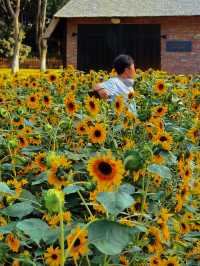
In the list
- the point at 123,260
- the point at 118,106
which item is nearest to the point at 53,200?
the point at 123,260

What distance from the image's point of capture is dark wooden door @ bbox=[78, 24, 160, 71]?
72.9 ft

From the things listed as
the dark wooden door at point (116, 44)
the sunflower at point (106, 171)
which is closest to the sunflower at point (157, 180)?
the sunflower at point (106, 171)

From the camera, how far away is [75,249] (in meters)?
1.74

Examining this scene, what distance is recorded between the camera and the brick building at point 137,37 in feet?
73.0

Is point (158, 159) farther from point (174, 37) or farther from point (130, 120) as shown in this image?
point (174, 37)

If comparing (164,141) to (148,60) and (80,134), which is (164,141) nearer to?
(80,134)

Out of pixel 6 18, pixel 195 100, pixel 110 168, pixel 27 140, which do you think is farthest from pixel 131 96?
pixel 6 18

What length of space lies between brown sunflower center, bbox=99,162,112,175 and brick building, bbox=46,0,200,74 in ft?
67.5

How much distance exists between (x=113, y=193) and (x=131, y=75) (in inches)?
184

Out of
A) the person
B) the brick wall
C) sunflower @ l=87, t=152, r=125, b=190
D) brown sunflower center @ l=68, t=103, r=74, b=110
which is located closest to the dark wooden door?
the brick wall

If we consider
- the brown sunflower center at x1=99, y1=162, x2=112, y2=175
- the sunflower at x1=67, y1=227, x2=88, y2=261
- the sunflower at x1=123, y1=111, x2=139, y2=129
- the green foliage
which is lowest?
the green foliage

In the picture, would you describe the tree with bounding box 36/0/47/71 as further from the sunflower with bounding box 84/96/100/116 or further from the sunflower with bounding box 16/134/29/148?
the sunflower with bounding box 16/134/29/148

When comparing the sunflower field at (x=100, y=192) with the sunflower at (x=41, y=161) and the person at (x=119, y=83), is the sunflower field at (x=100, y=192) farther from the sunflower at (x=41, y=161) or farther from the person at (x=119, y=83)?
→ the person at (x=119, y=83)

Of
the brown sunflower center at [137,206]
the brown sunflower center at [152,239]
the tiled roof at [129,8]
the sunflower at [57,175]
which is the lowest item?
the brown sunflower center at [152,239]
